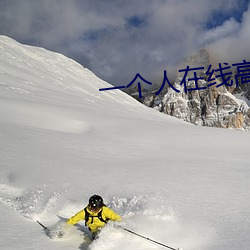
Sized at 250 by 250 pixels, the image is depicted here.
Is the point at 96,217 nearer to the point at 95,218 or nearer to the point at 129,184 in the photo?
the point at 95,218

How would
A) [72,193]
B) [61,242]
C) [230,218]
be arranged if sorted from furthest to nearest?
[72,193] < [230,218] < [61,242]

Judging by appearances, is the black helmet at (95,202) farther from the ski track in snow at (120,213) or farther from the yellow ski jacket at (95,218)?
the ski track in snow at (120,213)

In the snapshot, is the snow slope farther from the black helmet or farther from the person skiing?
the black helmet

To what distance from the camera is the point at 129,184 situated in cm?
780

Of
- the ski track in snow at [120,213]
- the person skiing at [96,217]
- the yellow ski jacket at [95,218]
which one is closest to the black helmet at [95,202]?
the person skiing at [96,217]

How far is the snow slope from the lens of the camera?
Result: 17.2ft

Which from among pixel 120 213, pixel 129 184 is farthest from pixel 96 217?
pixel 129 184

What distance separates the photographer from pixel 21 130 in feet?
41.7

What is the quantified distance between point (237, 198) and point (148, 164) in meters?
3.55

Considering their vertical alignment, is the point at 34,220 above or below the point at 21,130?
below

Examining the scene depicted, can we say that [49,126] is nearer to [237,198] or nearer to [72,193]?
[72,193]

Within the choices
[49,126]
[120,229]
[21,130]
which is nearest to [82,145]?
[21,130]

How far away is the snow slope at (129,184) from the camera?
5.25m

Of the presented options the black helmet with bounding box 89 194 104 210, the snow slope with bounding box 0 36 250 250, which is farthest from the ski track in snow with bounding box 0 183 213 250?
the black helmet with bounding box 89 194 104 210
